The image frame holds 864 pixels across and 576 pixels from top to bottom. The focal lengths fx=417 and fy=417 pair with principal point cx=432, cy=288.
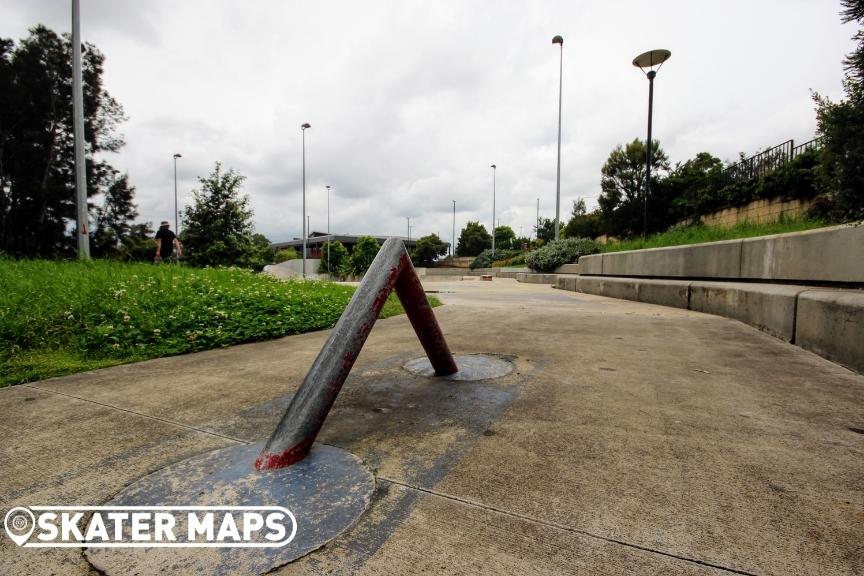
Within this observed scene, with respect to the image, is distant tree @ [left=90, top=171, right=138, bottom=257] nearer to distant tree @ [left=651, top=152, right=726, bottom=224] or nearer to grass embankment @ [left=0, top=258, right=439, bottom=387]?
grass embankment @ [left=0, top=258, right=439, bottom=387]

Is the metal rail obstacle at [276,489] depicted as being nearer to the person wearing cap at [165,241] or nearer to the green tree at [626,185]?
the person wearing cap at [165,241]

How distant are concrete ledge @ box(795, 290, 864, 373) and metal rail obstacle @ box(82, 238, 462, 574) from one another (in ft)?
11.6

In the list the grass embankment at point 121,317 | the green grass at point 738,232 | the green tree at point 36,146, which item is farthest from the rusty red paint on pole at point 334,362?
the green tree at point 36,146

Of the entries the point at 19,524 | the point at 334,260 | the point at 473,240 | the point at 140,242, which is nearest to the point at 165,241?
the point at 19,524

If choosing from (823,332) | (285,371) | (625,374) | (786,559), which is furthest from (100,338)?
(823,332)

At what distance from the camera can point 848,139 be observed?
3.15m

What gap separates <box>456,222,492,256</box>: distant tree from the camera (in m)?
70.2

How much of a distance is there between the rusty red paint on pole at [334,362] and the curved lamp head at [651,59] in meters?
12.9

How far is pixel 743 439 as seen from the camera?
78.0 inches

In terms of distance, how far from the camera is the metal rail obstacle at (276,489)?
1.25m

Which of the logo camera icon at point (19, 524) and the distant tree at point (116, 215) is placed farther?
the distant tree at point (116, 215)

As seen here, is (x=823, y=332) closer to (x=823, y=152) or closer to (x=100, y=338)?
(x=823, y=152)

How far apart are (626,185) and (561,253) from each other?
14.0 metres

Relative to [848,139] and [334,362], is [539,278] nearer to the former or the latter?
[848,139]
